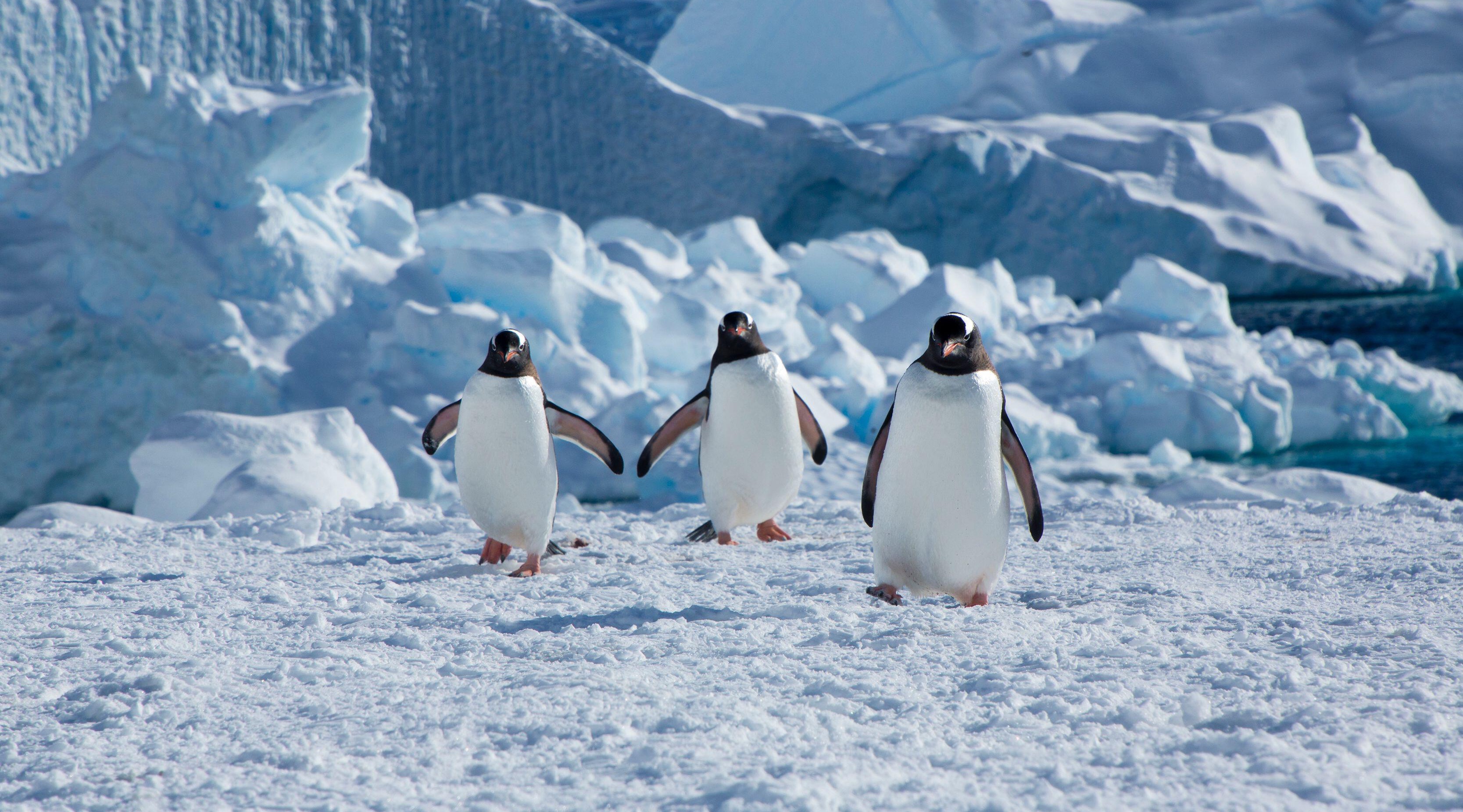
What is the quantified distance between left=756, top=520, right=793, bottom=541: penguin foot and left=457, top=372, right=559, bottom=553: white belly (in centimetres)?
67

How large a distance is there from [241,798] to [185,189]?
19.8 feet

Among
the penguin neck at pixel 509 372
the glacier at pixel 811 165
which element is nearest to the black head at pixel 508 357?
the penguin neck at pixel 509 372

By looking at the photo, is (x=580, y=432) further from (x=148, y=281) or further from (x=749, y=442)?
(x=148, y=281)

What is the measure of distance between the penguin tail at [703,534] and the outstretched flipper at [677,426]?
0.70ft

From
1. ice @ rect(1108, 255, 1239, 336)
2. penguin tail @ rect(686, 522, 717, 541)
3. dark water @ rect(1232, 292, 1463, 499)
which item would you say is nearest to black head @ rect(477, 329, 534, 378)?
penguin tail @ rect(686, 522, 717, 541)

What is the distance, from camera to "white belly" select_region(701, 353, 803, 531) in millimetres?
3037

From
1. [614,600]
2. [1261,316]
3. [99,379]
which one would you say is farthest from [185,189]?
[1261,316]

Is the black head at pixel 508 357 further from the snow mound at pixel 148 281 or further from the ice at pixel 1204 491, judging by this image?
the snow mound at pixel 148 281

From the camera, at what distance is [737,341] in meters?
3.03

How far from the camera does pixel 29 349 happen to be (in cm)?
622

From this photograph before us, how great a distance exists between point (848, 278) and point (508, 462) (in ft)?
28.1

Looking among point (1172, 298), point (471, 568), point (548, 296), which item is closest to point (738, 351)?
point (471, 568)

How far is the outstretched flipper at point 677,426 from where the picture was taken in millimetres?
3117

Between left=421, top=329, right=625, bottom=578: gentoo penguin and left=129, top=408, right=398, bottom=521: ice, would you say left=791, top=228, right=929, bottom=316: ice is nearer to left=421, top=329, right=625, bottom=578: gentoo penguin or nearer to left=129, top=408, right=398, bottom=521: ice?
left=129, top=408, right=398, bottom=521: ice
